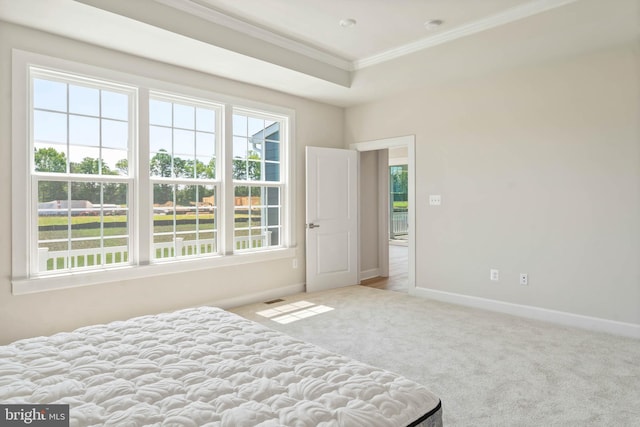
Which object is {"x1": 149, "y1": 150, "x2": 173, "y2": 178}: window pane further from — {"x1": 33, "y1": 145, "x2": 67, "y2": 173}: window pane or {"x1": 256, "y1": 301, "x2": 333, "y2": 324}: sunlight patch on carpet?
{"x1": 256, "y1": 301, "x2": 333, "y2": 324}: sunlight patch on carpet

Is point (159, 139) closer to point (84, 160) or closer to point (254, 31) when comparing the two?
point (84, 160)

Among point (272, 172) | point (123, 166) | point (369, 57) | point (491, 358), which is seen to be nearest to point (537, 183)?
point (491, 358)

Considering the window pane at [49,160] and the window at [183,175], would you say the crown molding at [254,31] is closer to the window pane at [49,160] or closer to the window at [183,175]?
the window at [183,175]

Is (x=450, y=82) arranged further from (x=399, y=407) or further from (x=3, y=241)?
(x=3, y=241)

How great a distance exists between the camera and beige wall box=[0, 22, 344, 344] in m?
3.03

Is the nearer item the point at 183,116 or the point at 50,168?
the point at 50,168

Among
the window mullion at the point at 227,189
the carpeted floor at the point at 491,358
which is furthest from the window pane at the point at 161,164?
the carpeted floor at the point at 491,358

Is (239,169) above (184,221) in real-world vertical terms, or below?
above

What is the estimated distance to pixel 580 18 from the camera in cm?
→ 305

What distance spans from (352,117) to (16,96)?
3995mm

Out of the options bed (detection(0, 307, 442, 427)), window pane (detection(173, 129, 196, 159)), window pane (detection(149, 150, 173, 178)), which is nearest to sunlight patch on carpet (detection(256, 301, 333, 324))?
window pane (detection(149, 150, 173, 178))

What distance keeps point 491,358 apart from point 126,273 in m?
3.29

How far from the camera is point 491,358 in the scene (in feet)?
9.78

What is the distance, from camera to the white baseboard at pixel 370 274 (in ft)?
20.1
